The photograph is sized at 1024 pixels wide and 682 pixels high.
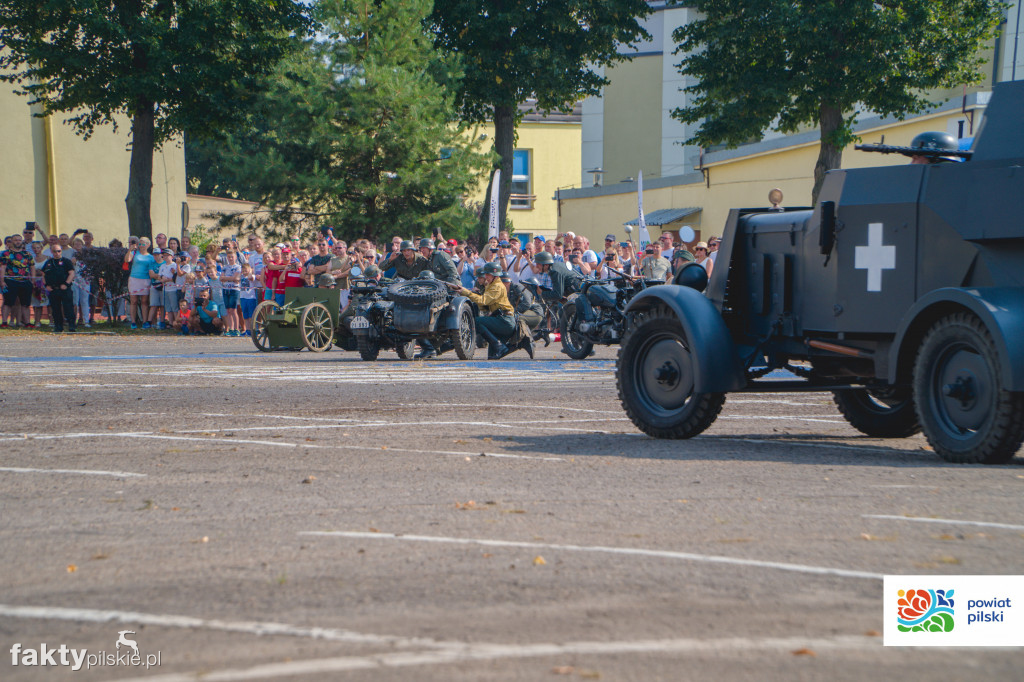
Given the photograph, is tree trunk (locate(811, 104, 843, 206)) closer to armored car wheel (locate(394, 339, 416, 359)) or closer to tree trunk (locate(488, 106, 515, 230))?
tree trunk (locate(488, 106, 515, 230))

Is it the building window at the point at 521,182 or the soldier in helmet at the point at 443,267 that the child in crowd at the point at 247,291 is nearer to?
the soldier in helmet at the point at 443,267

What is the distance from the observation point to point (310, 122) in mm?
31234

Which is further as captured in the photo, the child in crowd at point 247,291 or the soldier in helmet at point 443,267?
the child in crowd at point 247,291

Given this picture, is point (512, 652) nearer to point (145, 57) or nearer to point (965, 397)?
point (965, 397)

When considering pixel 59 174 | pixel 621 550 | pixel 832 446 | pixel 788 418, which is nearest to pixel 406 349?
pixel 788 418

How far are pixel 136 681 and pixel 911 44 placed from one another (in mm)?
28097

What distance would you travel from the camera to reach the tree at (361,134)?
1227 inches

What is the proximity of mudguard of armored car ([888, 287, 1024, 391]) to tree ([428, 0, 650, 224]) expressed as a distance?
25605 mm

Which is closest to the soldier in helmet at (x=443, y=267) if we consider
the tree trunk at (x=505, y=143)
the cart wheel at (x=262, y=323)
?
the cart wheel at (x=262, y=323)

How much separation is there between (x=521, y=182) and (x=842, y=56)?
31358mm

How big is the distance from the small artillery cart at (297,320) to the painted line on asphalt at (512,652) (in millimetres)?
16149

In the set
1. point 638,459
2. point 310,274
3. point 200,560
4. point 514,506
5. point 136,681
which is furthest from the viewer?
point 310,274

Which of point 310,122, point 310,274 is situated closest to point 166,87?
point 310,122

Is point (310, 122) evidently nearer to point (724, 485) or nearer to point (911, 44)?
point (911, 44)
